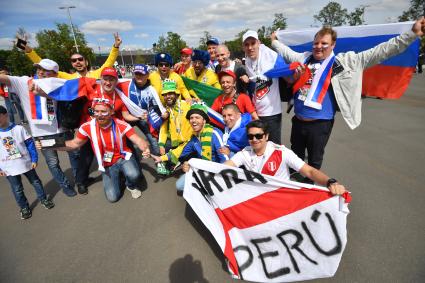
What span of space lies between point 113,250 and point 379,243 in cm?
306

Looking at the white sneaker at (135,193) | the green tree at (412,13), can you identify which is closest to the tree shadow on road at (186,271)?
the white sneaker at (135,193)

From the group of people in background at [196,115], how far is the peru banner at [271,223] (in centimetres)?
26

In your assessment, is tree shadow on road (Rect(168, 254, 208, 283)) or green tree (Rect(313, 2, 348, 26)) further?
green tree (Rect(313, 2, 348, 26))

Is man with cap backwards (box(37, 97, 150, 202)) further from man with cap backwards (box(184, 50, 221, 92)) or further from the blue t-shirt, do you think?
the blue t-shirt

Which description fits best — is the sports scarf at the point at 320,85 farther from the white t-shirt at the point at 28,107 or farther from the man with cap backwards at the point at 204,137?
the white t-shirt at the point at 28,107

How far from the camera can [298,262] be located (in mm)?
2209

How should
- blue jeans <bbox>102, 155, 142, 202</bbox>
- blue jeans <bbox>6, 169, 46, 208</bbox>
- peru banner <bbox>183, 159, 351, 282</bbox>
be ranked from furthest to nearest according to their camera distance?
blue jeans <bbox>102, 155, 142, 202</bbox> < blue jeans <bbox>6, 169, 46, 208</bbox> < peru banner <bbox>183, 159, 351, 282</bbox>

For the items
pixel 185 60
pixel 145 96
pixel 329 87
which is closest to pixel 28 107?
pixel 145 96

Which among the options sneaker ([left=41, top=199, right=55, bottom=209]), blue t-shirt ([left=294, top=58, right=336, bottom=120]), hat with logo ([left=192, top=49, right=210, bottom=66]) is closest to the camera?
blue t-shirt ([left=294, top=58, right=336, bottom=120])

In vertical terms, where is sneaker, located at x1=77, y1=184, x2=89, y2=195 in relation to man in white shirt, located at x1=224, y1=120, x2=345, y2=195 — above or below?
below

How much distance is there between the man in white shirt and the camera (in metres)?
2.52

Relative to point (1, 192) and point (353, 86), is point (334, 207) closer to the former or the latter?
point (353, 86)

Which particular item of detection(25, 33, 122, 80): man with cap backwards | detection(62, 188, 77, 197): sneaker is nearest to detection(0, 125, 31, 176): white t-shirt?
detection(62, 188, 77, 197): sneaker

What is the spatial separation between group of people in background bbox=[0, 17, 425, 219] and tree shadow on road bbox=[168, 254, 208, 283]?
103 cm
